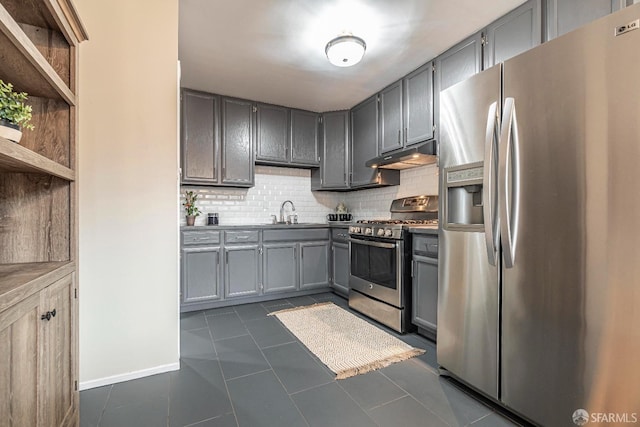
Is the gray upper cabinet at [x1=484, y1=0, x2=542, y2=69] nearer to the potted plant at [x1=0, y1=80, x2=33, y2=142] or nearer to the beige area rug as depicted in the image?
the beige area rug

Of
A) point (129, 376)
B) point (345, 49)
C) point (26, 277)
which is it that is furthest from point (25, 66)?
point (345, 49)

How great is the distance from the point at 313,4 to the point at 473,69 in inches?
53.5

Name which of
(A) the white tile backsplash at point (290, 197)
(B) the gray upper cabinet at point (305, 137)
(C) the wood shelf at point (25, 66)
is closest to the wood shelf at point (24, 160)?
(C) the wood shelf at point (25, 66)

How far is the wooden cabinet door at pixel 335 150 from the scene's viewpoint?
13.6ft

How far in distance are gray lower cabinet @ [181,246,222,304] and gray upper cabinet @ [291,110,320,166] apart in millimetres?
1669

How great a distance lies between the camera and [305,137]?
416 centimetres

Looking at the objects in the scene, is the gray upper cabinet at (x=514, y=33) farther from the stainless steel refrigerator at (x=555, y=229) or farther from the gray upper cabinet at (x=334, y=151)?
the gray upper cabinet at (x=334, y=151)

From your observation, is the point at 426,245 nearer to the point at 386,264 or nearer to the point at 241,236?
the point at 386,264

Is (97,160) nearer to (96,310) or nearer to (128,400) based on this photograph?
(96,310)

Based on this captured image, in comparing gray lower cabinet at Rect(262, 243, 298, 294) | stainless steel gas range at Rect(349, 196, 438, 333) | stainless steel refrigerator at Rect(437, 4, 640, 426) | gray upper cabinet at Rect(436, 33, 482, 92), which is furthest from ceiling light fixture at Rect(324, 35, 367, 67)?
gray lower cabinet at Rect(262, 243, 298, 294)

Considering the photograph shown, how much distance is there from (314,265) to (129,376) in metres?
2.30

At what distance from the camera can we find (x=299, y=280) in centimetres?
377
